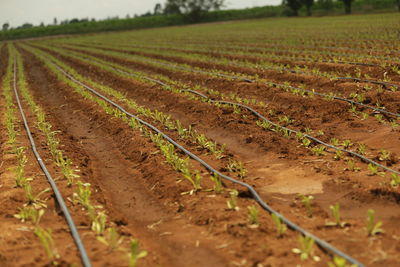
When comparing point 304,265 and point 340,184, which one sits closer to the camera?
point 304,265

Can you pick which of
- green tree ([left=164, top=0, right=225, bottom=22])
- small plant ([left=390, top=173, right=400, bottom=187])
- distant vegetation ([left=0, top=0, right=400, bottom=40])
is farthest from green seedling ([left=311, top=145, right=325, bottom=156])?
green tree ([left=164, top=0, right=225, bottom=22])

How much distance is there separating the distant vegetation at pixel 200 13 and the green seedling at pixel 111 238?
54.4 m

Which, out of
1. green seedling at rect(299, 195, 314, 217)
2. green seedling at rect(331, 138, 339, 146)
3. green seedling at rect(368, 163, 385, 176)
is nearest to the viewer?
green seedling at rect(299, 195, 314, 217)

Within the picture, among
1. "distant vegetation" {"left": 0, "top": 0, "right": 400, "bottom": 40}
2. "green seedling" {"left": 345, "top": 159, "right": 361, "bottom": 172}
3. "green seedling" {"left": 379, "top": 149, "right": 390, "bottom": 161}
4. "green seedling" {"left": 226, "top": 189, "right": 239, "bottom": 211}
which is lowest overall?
"green seedling" {"left": 226, "top": 189, "right": 239, "bottom": 211}

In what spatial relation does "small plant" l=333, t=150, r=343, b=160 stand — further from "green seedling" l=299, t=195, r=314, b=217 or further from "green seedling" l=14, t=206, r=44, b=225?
"green seedling" l=14, t=206, r=44, b=225

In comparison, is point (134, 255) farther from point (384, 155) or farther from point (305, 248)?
point (384, 155)

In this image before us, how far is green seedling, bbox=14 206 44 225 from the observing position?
4.19 metres

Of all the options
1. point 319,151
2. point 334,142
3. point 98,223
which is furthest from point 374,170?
point 98,223

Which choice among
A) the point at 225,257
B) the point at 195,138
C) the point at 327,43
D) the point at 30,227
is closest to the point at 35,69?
the point at 327,43

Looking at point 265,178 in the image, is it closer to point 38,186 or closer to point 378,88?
point 38,186

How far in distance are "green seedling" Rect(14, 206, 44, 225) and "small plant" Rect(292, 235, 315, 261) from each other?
2650 millimetres

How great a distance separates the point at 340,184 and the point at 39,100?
987cm

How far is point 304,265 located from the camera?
10.6ft

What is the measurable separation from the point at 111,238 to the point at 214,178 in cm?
159
